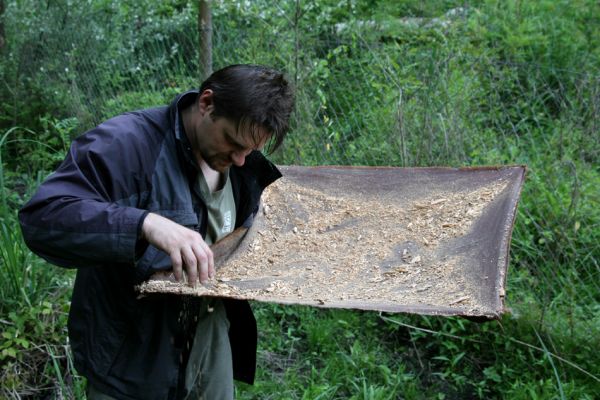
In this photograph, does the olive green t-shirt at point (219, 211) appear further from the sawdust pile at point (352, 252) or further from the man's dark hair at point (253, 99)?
the man's dark hair at point (253, 99)

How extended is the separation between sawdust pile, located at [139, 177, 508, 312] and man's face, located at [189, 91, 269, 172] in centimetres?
40

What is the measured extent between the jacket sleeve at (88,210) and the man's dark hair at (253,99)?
1.02 ft

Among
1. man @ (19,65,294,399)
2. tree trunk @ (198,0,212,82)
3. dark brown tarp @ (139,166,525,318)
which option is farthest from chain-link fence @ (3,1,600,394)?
man @ (19,65,294,399)

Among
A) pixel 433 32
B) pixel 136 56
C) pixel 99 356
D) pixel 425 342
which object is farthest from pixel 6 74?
pixel 99 356

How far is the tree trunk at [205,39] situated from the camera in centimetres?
509

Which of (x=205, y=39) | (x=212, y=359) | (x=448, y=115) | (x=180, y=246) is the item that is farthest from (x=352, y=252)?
(x=205, y=39)

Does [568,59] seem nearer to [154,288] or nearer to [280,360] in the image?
[280,360]

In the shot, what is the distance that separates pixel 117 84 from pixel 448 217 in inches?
180

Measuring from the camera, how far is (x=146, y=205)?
197 cm

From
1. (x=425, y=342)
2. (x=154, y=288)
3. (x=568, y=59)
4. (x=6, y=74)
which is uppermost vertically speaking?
(x=154, y=288)

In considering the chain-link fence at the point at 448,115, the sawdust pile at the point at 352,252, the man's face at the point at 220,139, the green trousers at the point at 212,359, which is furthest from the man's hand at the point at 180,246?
the chain-link fence at the point at 448,115

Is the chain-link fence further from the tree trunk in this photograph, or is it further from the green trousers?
the green trousers

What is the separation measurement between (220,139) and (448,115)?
229 centimetres

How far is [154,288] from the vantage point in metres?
1.92
